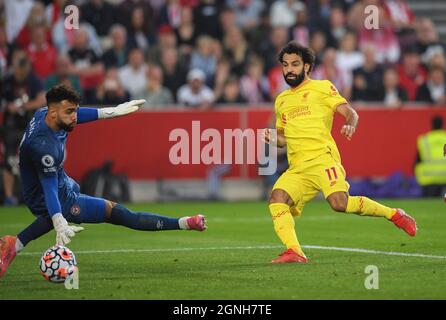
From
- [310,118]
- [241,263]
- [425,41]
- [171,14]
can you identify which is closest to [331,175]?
[310,118]

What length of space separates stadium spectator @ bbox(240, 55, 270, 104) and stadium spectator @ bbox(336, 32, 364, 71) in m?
1.68

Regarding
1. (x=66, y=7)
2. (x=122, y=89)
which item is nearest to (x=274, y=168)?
(x=122, y=89)

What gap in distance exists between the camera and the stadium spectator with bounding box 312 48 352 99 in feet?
72.8

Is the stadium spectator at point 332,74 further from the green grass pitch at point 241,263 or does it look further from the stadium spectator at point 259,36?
the green grass pitch at point 241,263

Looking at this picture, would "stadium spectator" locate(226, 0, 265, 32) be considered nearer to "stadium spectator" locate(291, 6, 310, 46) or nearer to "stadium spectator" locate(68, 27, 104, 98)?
"stadium spectator" locate(291, 6, 310, 46)

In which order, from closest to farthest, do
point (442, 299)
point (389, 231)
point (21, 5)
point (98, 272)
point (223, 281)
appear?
point (442, 299), point (223, 281), point (98, 272), point (389, 231), point (21, 5)

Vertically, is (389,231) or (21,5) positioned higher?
(21,5)

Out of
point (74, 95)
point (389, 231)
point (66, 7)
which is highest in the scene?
point (66, 7)

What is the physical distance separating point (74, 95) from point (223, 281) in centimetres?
219

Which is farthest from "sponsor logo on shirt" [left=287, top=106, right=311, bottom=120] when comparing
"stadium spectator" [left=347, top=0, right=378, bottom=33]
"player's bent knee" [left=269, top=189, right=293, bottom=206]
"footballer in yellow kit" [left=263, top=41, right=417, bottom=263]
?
"stadium spectator" [left=347, top=0, right=378, bottom=33]

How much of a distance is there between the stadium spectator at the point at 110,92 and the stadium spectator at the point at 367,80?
4.54 m

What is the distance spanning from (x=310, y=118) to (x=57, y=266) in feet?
10.2

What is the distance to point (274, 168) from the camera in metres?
20.9

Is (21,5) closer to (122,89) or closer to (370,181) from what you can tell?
(122,89)
